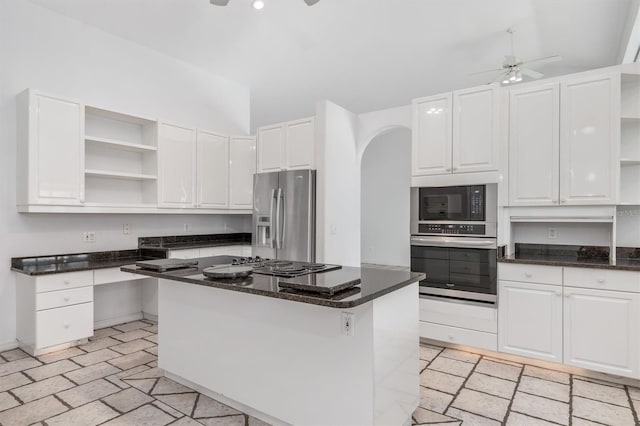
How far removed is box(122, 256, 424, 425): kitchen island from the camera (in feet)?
5.76

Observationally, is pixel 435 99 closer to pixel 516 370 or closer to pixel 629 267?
pixel 629 267

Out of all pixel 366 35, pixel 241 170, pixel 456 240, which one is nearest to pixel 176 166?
pixel 241 170

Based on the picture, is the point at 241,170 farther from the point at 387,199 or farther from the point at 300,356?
the point at 387,199

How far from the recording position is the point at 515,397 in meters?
2.49

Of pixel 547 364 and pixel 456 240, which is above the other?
pixel 456 240

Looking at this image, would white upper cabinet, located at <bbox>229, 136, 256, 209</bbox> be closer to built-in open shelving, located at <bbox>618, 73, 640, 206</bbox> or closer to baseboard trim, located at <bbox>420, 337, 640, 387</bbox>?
baseboard trim, located at <bbox>420, 337, 640, 387</bbox>

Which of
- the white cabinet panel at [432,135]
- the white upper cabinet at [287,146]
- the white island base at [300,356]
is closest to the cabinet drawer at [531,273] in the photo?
the white cabinet panel at [432,135]

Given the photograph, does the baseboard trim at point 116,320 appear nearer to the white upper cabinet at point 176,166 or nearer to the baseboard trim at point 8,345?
the baseboard trim at point 8,345

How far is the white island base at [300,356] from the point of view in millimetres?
1774

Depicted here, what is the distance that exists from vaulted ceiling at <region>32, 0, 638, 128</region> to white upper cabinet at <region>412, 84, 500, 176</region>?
91 centimetres

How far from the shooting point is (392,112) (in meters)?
4.79

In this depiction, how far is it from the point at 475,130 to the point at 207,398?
319 centimetres

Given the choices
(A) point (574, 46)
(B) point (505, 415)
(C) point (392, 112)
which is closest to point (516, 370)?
(B) point (505, 415)

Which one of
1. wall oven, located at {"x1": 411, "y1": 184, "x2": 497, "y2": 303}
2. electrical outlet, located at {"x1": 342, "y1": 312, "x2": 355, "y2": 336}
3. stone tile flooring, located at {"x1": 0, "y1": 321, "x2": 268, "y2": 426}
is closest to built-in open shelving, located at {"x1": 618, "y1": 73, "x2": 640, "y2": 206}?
wall oven, located at {"x1": 411, "y1": 184, "x2": 497, "y2": 303}
